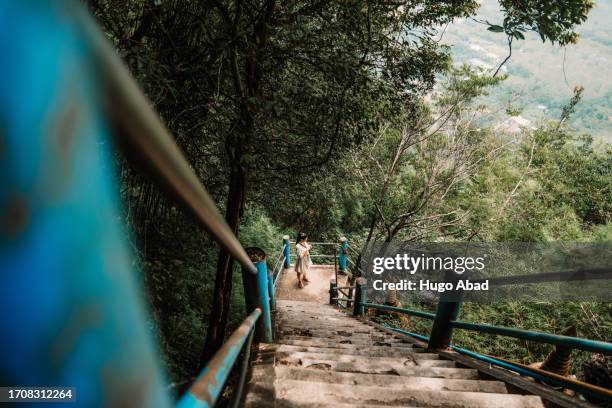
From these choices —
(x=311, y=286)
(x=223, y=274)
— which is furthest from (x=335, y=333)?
(x=311, y=286)

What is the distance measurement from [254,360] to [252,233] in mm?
10362

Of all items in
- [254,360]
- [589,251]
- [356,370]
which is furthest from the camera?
[589,251]

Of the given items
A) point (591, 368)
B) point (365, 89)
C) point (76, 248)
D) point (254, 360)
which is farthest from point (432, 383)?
point (365, 89)

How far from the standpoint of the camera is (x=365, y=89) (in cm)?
515

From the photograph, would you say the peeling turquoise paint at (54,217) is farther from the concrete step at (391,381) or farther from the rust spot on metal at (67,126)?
the concrete step at (391,381)

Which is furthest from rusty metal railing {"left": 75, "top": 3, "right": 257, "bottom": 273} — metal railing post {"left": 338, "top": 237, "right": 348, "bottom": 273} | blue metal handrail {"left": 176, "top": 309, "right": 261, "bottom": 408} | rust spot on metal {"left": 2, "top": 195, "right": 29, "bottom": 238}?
metal railing post {"left": 338, "top": 237, "right": 348, "bottom": 273}

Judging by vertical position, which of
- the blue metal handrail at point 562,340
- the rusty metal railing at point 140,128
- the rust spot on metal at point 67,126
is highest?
the rusty metal railing at point 140,128

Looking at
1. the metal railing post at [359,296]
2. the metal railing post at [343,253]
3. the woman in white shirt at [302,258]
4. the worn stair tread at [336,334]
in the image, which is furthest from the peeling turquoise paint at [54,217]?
the metal railing post at [343,253]

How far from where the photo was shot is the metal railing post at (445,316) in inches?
120

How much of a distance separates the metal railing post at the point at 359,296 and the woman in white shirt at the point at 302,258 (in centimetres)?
286

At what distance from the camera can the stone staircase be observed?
6.53 feet

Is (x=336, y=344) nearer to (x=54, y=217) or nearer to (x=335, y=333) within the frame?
(x=335, y=333)

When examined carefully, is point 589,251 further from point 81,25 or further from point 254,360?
point 81,25

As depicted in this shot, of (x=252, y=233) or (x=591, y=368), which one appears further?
(x=252, y=233)
